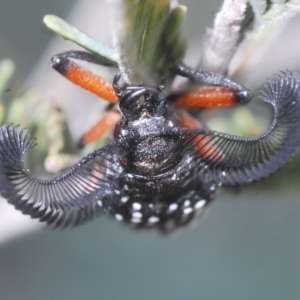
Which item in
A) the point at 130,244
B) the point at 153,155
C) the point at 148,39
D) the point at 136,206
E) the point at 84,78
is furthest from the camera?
the point at 130,244

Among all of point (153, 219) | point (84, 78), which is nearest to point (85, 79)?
point (84, 78)

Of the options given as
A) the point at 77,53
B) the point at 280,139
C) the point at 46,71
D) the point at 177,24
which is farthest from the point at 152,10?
the point at 46,71

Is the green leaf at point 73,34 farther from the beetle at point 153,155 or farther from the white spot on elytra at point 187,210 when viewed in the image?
the white spot on elytra at point 187,210

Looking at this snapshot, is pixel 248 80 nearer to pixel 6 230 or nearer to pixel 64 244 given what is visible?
pixel 6 230

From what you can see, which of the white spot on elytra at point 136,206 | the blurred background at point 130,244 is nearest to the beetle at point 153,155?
the white spot on elytra at point 136,206

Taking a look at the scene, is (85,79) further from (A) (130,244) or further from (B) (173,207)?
(A) (130,244)
